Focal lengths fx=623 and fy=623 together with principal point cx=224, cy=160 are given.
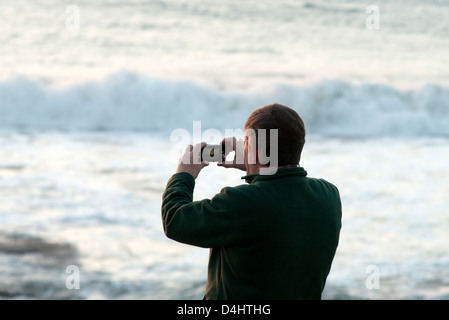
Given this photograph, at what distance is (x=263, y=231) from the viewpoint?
1576 mm

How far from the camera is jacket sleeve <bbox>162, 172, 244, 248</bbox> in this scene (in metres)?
1.56

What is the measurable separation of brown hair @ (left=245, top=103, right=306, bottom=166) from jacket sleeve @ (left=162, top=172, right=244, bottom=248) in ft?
0.57

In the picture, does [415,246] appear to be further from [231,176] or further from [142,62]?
[142,62]

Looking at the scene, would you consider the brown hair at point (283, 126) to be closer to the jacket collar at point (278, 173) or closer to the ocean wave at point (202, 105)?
the jacket collar at point (278, 173)

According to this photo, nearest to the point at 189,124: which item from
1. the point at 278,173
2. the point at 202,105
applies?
the point at 202,105

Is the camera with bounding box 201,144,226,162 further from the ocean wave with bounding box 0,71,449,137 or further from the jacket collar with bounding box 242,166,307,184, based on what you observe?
the ocean wave with bounding box 0,71,449,137

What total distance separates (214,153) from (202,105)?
37.3 feet

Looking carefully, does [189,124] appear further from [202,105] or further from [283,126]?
[283,126]

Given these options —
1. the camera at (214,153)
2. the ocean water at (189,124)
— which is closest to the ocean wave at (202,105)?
the ocean water at (189,124)

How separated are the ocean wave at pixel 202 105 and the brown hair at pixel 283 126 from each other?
10204 millimetres

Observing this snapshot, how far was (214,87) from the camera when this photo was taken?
13555 millimetres

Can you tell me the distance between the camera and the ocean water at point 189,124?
16.1ft

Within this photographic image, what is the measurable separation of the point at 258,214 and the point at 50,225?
14.8ft

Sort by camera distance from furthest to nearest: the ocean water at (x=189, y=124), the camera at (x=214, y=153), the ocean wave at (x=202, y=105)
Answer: the ocean wave at (x=202, y=105) < the ocean water at (x=189, y=124) < the camera at (x=214, y=153)
